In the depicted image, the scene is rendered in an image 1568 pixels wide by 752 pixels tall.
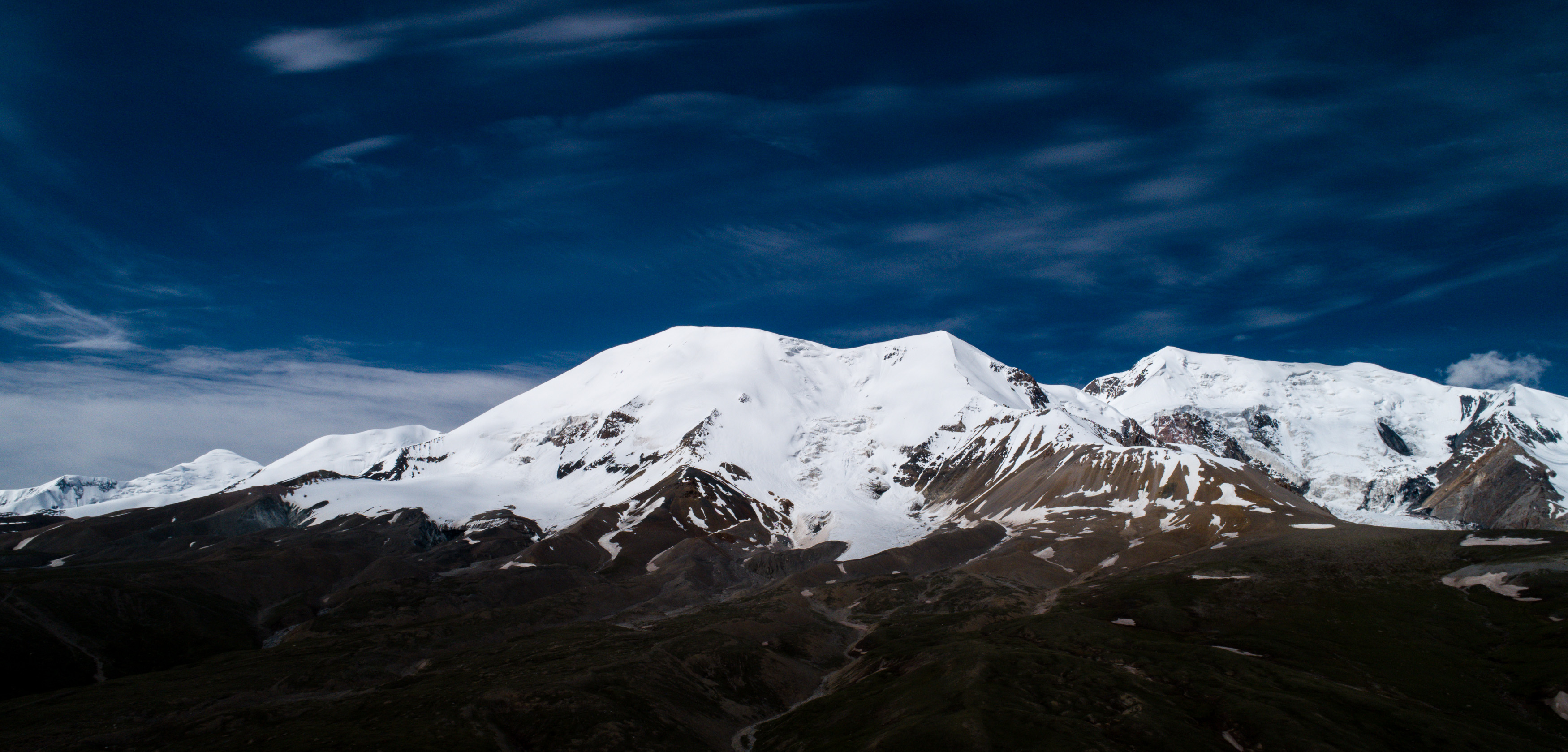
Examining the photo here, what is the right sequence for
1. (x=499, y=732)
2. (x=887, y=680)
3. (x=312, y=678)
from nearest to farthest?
(x=499, y=732)
(x=887, y=680)
(x=312, y=678)

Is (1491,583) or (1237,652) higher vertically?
(1491,583)

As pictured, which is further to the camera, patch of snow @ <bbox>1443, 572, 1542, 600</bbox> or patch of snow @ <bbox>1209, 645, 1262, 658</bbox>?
patch of snow @ <bbox>1443, 572, 1542, 600</bbox>

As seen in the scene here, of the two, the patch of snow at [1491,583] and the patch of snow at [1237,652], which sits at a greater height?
the patch of snow at [1491,583]

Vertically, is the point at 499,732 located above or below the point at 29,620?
below

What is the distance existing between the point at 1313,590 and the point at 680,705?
161116 millimetres

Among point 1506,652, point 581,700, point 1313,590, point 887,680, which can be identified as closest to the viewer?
point 581,700

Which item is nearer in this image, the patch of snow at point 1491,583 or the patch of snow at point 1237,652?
the patch of snow at point 1237,652

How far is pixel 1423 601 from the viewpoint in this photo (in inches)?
7210

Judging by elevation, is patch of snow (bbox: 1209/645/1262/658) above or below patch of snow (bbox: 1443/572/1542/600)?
below

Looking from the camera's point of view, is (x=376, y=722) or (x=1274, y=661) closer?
(x=376, y=722)

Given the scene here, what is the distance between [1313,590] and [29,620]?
326610 millimetres

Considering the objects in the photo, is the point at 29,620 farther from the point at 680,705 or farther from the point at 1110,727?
the point at 1110,727

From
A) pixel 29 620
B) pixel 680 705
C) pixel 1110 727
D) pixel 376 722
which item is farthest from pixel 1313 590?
pixel 29 620

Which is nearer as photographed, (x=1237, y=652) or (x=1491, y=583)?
Result: (x=1237, y=652)
